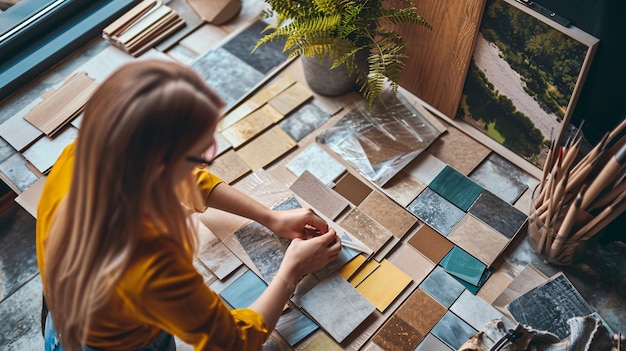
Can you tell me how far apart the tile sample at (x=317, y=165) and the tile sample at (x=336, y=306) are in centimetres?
37

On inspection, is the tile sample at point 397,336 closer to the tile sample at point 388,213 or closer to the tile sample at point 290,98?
the tile sample at point 388,213

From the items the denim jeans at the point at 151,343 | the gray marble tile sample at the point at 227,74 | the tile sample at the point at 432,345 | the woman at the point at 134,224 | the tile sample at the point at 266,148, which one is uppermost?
the woman at the point at 134,224

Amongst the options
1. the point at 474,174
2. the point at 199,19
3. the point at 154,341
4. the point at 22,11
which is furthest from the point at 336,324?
the point at 22,11

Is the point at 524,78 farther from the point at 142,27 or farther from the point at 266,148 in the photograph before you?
the point at 142,27

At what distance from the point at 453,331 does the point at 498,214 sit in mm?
418

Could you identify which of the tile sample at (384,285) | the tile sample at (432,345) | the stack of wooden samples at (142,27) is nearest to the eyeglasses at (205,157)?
the tile sample at (384,285)

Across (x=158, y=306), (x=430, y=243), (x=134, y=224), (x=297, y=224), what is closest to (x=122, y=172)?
(x=134, y=224)

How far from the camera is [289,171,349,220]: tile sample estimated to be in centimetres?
201

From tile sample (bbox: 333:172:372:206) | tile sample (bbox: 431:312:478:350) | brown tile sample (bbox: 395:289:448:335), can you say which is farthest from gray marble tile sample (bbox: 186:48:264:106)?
tile sample (bbox: 431:312:478:350)

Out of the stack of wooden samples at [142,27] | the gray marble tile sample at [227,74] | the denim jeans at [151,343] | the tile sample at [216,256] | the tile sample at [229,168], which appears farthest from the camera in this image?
the stack of wooden samples at [142,27]

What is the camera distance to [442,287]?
6.14ft

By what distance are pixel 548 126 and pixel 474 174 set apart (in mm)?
281

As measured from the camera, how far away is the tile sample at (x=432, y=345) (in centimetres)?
177

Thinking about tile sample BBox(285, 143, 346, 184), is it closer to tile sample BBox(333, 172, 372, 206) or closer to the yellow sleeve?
tile sample BBox(333, 172, 372, 206)
